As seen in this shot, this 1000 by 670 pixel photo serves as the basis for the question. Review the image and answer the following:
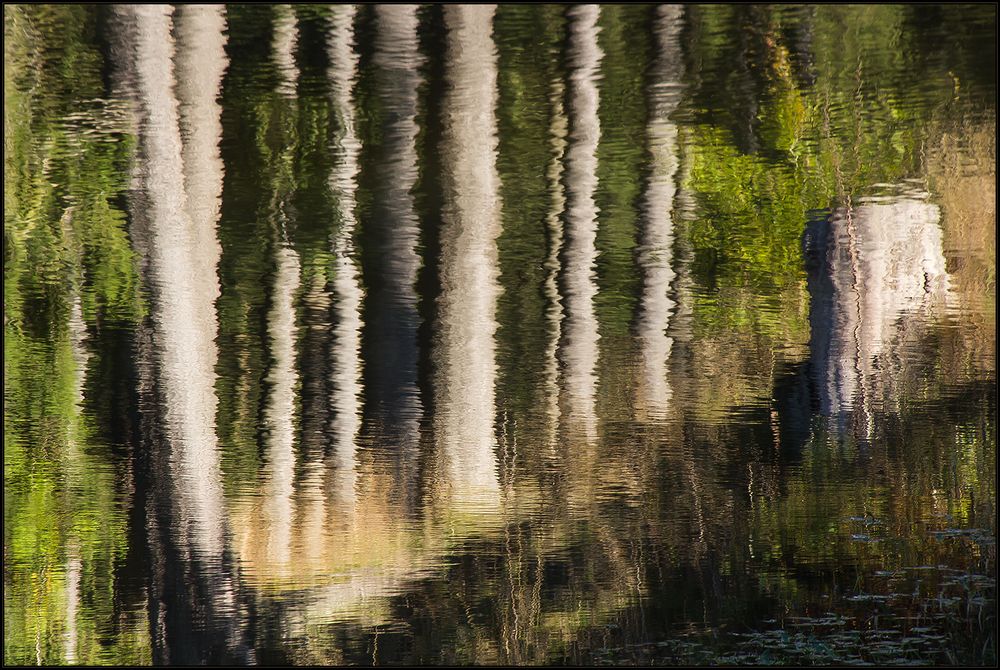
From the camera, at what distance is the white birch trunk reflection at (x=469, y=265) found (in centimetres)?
262

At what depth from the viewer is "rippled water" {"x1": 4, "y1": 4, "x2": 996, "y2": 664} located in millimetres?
2611

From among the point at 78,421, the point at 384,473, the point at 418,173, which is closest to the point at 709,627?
the point at 384,473

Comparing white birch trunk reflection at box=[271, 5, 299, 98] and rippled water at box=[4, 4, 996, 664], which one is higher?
white birch trunk reflection at box=[271, 5, 299, 98]

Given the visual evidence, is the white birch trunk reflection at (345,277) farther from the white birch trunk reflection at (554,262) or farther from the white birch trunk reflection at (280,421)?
the white birch trunk reflection at (554,262)

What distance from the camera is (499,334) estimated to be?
3027 millimetres

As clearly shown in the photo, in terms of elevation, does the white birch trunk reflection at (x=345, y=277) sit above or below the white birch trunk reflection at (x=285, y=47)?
below

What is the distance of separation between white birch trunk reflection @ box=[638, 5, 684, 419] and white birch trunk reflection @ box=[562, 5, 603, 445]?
16 centimetres

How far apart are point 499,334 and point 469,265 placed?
258mm

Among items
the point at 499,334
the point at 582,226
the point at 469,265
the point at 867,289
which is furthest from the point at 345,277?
the point at 867,289

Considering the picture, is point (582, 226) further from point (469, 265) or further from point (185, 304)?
point (185, 304)

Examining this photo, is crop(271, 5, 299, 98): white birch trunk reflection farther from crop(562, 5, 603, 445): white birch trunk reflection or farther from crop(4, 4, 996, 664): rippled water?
crop(562, 5, 603, 445): white birch trunk reflection

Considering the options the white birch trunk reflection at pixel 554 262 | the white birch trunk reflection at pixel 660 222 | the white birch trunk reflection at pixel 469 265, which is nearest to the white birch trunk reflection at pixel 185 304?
the white birch trunk reflection at pixel 469 265

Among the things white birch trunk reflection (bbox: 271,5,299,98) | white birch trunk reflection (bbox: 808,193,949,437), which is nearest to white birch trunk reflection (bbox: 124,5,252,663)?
white birch trunk reflection (bbox: 271,5,299,98)

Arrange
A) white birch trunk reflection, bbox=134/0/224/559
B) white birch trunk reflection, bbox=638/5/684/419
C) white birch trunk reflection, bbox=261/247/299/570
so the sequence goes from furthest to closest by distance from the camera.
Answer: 1. white birch trunk reflection, bbox=261/247/299/570
2. white birch trunk reflection, bbox=134/0/224/559
3. white birch trunk reflection, bbox=638/5/684/419
